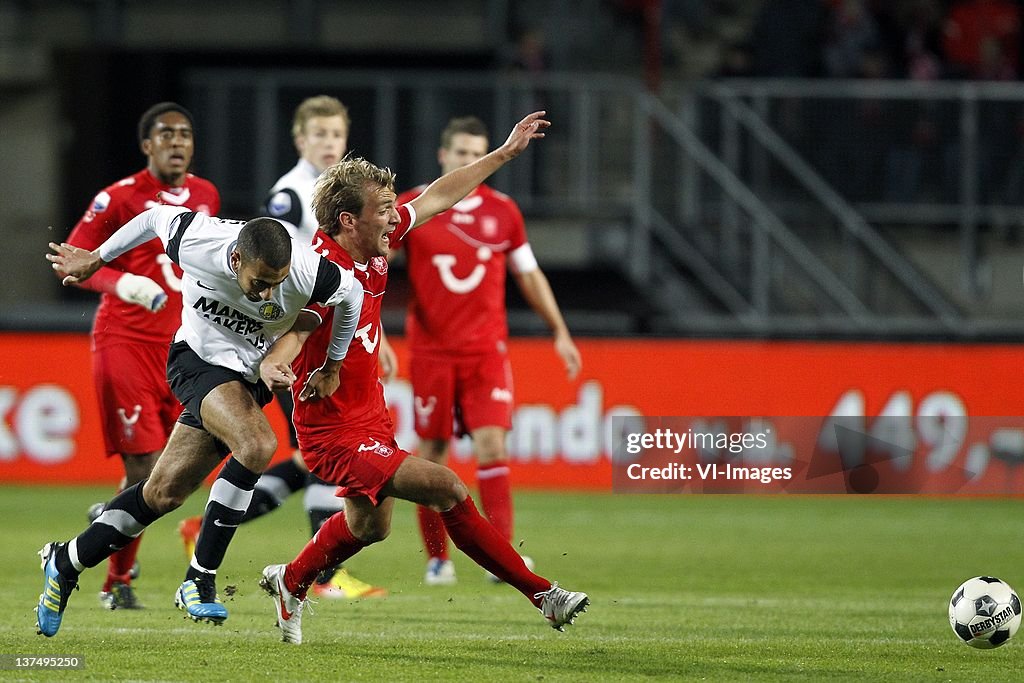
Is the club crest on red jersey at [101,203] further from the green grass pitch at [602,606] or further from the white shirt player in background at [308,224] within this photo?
the green grass pitch at [602,606]

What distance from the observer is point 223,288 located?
255 inches

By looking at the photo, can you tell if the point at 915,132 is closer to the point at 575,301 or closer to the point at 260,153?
the point at 575,301

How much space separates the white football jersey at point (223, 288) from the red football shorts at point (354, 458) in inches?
18.1

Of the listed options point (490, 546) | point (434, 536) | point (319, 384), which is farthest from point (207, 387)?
point (434, 536)

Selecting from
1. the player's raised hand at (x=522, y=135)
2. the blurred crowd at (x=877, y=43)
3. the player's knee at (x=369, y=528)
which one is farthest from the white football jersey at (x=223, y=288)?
the blurred crowd at (x=877, y=43)

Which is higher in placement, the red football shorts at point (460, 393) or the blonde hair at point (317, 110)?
the blonde hair at point (317, 110)

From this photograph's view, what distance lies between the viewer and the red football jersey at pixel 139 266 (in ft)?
25.6

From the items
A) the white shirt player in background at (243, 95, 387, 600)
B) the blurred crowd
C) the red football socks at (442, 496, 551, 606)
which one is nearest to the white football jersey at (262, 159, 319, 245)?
the white shirt player in background at (243, 95, 387, 600)

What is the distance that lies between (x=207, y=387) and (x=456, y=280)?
290 centimetres

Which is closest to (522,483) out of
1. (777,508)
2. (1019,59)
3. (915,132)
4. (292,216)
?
(777,508)

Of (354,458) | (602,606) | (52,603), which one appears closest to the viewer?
(354,458)

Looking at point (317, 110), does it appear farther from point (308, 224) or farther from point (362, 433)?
point (362, 433)

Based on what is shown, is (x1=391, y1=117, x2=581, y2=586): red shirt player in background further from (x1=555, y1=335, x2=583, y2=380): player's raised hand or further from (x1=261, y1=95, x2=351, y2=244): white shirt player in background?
(x1=261, y1=95, x2=351, y2=244): white shirt player in background

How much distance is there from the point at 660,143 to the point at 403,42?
12.2 feet
